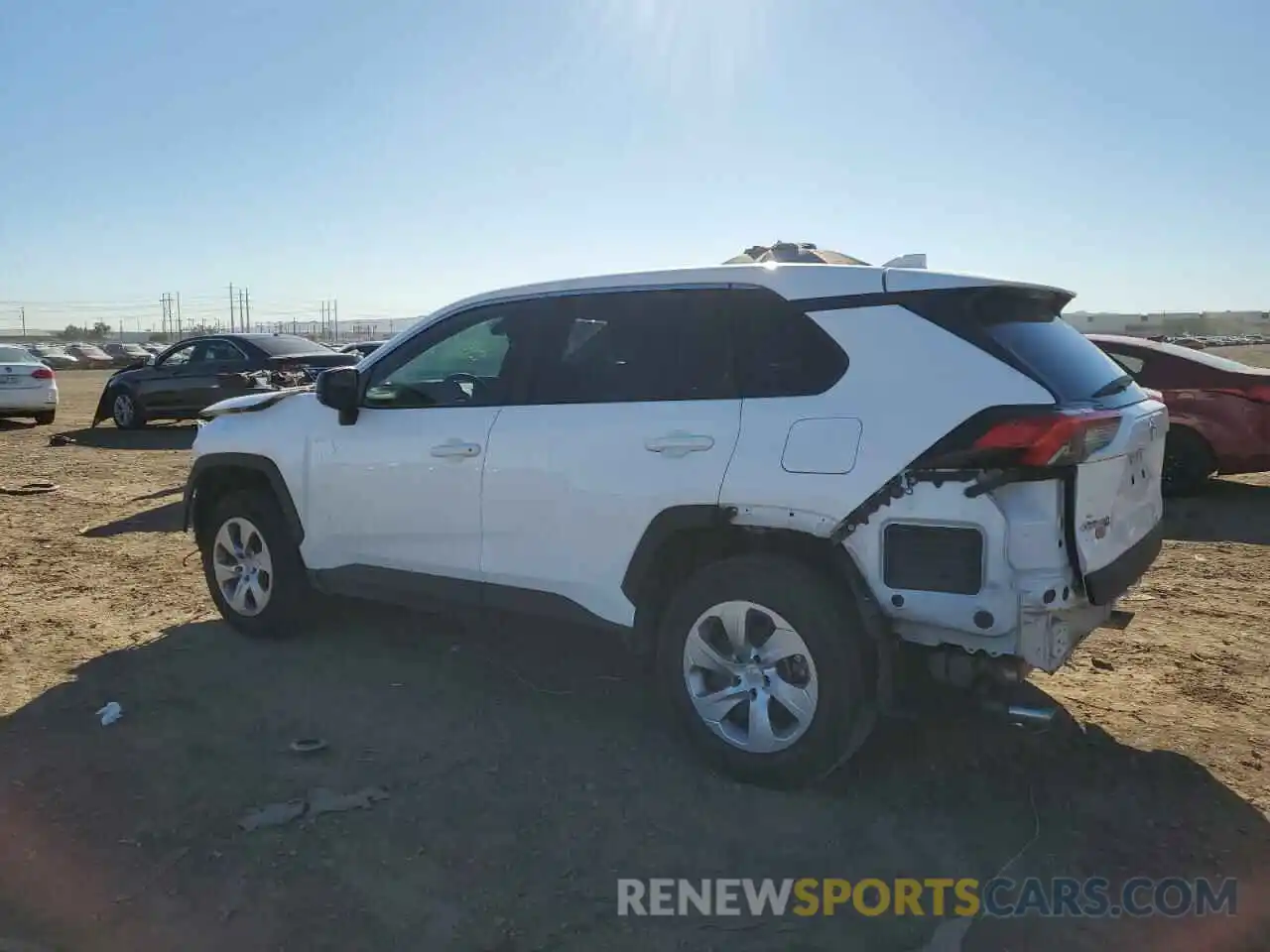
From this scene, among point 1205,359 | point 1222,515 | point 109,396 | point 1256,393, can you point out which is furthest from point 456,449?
point 109,396

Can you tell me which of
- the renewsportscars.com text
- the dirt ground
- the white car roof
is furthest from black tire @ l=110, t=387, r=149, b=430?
the renewsportscars.com text

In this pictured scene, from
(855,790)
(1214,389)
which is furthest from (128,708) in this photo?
(1214,389)

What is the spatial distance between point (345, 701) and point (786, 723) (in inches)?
84.1

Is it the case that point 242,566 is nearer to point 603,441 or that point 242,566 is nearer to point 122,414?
point 603,441

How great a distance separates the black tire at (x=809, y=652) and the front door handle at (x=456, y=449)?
1.19m

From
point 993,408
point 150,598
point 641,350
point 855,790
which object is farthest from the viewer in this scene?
point 150,598

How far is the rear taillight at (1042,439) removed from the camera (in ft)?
10.5

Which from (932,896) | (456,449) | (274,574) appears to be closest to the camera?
(932,896)

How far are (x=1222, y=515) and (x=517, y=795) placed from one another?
7.27m

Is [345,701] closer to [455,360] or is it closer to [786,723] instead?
[455,360]

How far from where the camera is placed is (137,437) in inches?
632

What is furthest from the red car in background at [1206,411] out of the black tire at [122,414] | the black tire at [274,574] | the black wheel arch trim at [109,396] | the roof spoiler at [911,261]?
the black wheel arch trim at [109,396]

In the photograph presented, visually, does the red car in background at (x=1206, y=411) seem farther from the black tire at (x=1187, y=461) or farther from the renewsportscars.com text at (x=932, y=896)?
the renewsportscars.com text at (x=932, y=896)

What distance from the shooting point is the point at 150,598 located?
650cm
